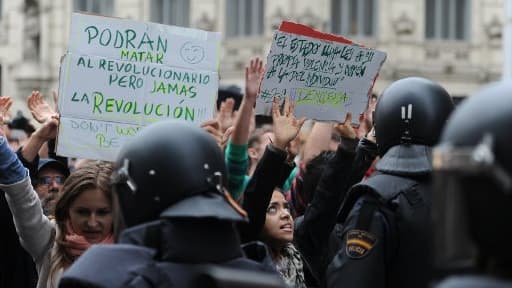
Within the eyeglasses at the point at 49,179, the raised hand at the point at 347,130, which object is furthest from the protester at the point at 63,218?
the eyeglasses at the point at 49,179

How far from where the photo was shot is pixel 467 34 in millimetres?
25547

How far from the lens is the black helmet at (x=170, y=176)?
9.62ft

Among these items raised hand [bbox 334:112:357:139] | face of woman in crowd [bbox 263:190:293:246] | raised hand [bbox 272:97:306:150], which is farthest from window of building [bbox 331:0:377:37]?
face of woman in crowd [bbox 263:190:293:246]

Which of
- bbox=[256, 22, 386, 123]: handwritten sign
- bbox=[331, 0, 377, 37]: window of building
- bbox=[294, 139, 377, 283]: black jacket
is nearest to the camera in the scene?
bbox=[294, 139, 377, 283]: black jacket

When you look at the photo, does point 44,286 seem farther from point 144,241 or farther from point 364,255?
point 144,241

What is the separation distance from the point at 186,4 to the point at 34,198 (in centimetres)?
2206

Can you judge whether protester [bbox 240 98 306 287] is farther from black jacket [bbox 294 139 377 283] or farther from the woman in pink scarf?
the woman in pink scarf

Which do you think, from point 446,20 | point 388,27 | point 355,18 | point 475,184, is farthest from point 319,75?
point 446,20

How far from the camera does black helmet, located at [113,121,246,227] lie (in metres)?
2.93

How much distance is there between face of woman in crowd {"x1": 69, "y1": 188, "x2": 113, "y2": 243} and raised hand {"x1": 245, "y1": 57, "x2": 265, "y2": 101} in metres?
0.72

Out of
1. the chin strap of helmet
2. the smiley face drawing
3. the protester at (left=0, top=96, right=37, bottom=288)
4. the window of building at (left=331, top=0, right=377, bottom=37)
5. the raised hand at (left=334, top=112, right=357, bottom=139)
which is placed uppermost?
the window of building at (left=331, top=0, right=377, bottom=37)

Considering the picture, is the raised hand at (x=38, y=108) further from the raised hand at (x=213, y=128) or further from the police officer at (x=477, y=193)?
the police officer at (x=477, y=193)

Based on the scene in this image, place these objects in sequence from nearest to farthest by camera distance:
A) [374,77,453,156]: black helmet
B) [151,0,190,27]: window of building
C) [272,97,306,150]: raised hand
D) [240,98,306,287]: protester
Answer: [240,98,306,287]: protester, [374,77,453,156]: black helmet, [272,97,306,150]: raised hand, [151,0,190,27]: window of building

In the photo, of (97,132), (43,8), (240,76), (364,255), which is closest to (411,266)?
(364,255)
